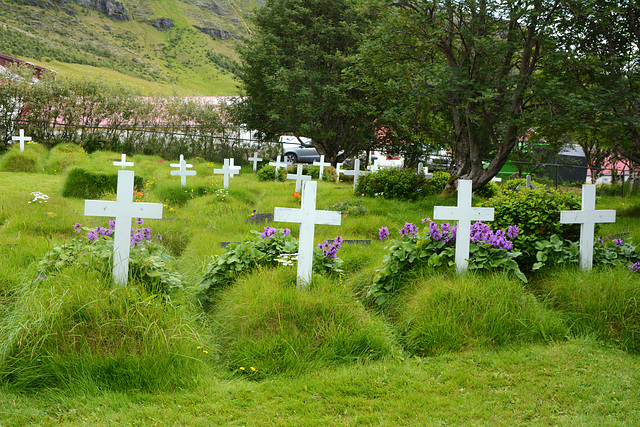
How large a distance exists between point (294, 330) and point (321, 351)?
243 mm

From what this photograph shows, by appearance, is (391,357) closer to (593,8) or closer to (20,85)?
(593,8)

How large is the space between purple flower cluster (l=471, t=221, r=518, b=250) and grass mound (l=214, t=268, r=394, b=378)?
1335 mm

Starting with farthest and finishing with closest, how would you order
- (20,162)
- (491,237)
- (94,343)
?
(20,162) < (491,237) < (94,343)

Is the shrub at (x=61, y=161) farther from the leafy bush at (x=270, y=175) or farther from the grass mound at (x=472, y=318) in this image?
the grass mound at (x=472, y=318)

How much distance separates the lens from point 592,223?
4.58 metres

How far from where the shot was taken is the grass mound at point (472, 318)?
11.9 ft

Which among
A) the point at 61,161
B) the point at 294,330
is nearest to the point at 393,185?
the point at 294,330

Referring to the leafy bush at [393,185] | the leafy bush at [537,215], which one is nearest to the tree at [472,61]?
the leafy bush at [393,185]

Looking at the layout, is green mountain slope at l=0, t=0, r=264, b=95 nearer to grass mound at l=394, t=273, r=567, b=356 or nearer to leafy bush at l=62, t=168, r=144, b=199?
leafy bush at l=62, t=168, r=144, b=199

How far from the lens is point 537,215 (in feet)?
16.7

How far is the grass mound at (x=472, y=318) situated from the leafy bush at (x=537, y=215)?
3.28 feet

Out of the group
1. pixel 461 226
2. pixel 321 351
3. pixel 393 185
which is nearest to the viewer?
pixel 321 351

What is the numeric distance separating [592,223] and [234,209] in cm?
604

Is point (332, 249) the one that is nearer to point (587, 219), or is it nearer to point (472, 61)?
point (587, 219)
